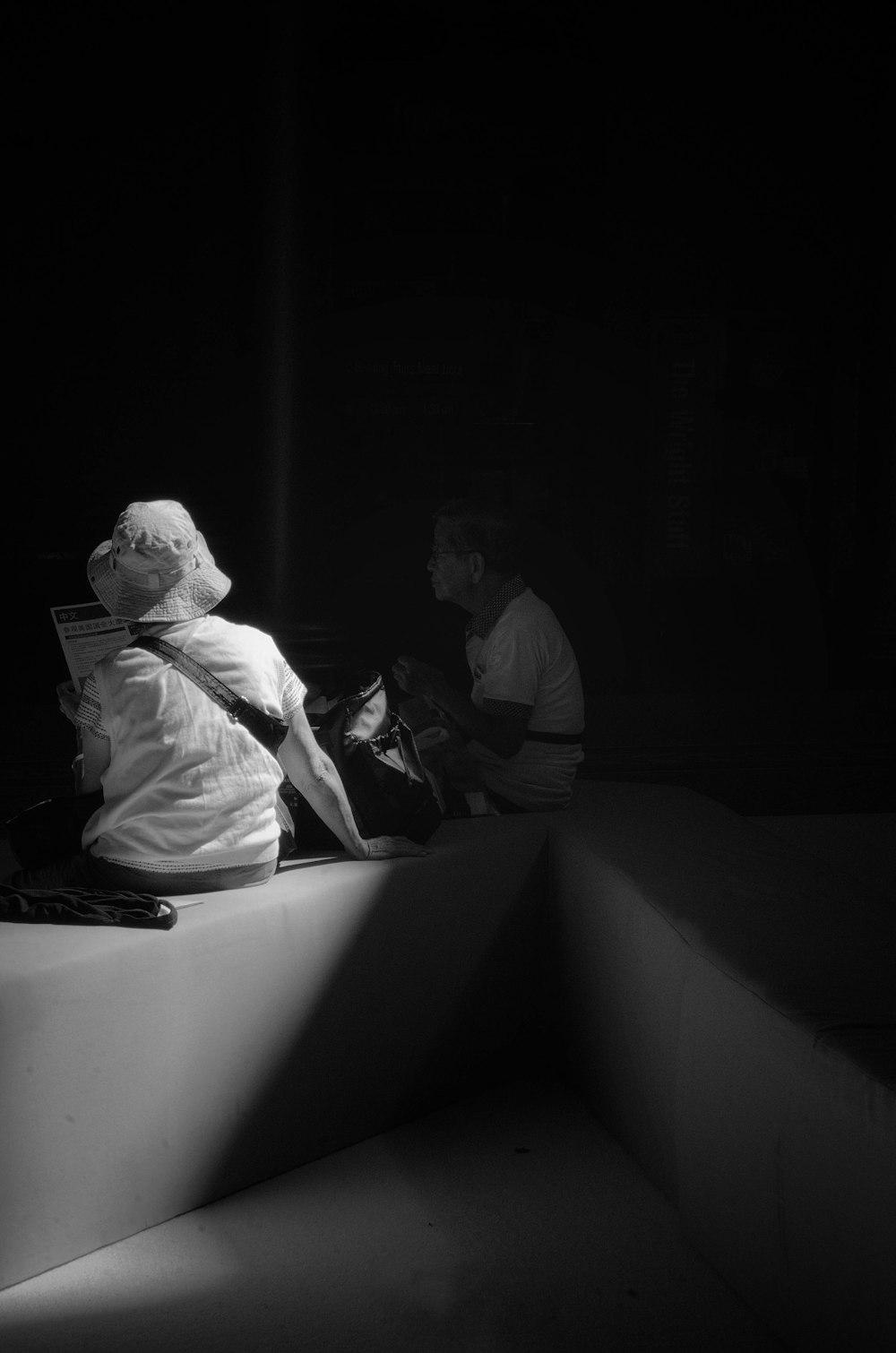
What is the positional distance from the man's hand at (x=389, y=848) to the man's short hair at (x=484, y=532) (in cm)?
99

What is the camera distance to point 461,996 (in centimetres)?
323

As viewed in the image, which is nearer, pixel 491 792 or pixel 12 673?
pixel 491 792

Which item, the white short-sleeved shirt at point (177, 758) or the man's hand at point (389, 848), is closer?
the white short-sleeved shirt at point (177, 758)

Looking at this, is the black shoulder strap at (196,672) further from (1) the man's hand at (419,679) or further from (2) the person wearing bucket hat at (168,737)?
(1) the man's hand at (419,679)

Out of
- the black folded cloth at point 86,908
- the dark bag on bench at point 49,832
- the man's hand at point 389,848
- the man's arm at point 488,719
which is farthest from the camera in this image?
the man's arm at point 488,719

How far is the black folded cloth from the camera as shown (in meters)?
2.59

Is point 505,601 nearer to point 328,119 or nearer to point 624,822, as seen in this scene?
point 624,822

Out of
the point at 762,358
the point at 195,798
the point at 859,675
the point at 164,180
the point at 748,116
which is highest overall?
the point at 748,116

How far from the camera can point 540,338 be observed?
6996 millimetres

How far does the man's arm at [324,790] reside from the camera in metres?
2.98

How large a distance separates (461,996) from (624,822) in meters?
0.70

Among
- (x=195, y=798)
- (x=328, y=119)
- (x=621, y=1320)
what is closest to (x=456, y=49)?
(x=328, y=119)

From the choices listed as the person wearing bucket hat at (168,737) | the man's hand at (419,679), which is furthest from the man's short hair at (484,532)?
the person wearing bucket hat at (168,737)

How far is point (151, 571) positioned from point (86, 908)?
0.70 meters
